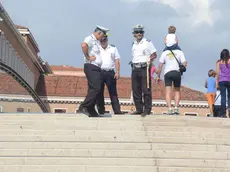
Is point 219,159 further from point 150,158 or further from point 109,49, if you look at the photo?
point 109,49

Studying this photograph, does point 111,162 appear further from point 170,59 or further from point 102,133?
point 170,59

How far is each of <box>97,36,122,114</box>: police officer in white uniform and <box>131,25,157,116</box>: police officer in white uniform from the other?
0.58m

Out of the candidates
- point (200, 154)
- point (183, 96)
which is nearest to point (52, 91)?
point (183, 96)

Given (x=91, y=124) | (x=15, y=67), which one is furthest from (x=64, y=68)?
(x=91, y=124)

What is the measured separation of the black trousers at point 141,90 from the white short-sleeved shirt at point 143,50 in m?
0.23

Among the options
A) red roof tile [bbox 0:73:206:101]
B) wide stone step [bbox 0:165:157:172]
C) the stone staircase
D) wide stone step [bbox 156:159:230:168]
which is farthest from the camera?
red roof tile [bbox 0:73:206:101]

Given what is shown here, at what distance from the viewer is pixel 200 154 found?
1009cm

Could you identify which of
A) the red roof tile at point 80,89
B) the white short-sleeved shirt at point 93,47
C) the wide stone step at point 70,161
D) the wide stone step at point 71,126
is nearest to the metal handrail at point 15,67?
the red roof tile at point 80,89

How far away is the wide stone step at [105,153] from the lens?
388 inches

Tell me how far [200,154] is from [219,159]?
34 centimetres

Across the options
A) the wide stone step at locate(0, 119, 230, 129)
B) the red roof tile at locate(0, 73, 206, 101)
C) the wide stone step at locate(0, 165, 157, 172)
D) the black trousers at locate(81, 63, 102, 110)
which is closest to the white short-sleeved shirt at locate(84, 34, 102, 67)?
the black trousers at locate(81, 63, 102, 110)

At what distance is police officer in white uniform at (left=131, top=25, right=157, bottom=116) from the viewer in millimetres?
12844

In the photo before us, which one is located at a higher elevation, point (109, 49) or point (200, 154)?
point (109, 49)

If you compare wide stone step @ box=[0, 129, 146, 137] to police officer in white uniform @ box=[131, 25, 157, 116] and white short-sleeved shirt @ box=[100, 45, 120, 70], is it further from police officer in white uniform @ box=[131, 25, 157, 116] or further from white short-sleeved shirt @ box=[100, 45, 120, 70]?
white short-sleeved shirt @ box=[100, 45, 120, 70]
